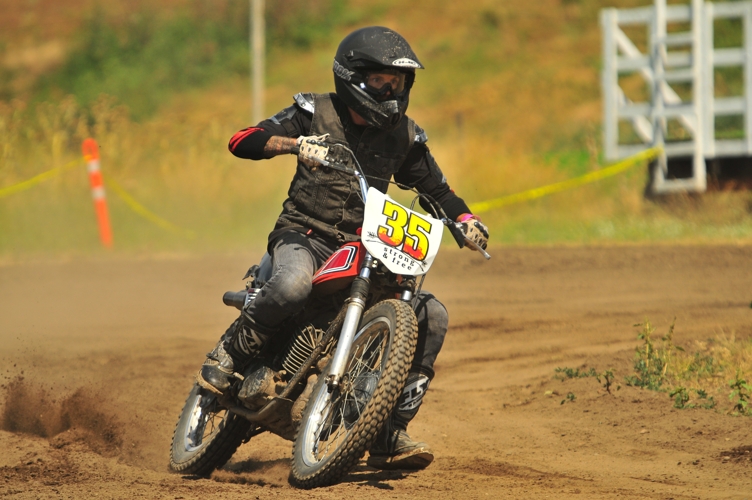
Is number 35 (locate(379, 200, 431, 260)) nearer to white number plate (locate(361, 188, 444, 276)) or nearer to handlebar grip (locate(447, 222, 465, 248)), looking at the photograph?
white number plate (locate(361, 188, 444, 276))

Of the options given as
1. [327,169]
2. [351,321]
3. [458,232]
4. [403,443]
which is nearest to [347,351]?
[351,321]

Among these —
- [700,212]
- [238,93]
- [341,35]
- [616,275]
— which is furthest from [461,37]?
[616,275]

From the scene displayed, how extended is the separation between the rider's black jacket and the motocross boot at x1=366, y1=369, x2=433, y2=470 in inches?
33.9

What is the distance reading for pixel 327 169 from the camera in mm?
5359

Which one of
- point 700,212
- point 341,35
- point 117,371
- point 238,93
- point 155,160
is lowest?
point 117,371

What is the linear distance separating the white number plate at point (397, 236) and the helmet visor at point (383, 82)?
661mm

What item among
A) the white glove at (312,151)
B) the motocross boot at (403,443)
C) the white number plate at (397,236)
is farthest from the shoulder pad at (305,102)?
the motocross boot at (403,443)

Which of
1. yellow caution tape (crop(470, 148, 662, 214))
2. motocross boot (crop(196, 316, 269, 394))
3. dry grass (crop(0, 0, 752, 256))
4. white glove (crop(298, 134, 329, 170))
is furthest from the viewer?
yellow caution tape (crop(470, 148, 662, 214))

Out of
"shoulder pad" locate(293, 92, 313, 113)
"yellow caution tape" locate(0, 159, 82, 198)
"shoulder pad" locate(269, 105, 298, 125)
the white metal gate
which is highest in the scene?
the white metal gate

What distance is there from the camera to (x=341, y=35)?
134 ft

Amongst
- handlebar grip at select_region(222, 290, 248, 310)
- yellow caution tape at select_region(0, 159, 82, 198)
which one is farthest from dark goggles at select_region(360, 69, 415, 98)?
yellow caution tape at select_region(0, 159, 82, 198)

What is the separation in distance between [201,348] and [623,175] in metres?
9.85

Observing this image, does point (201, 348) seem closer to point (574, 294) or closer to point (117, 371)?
point (117, 371)

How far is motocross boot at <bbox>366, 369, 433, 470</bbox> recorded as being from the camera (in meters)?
5.20
